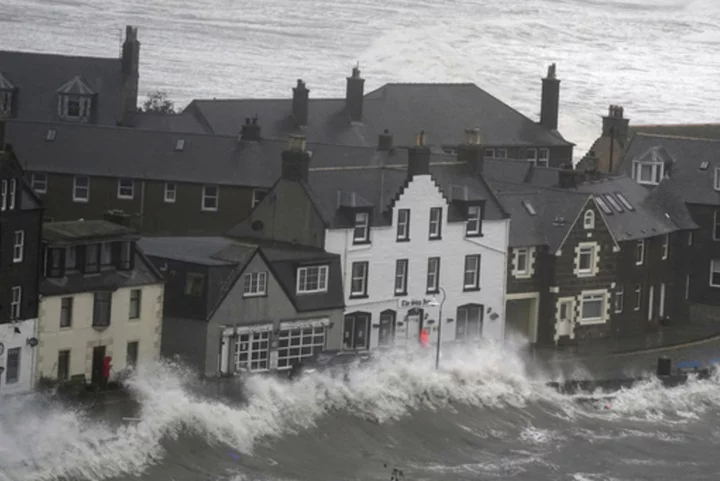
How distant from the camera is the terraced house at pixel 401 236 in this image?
7112cm

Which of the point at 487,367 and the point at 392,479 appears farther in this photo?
the point at 487,367

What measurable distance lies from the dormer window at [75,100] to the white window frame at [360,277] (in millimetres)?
23832

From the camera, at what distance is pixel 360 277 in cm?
7156

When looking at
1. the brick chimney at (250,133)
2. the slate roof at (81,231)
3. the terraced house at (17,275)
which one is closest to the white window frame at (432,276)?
the brick chimney at (250,133)

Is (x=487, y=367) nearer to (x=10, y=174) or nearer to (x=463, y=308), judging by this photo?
(x=463, y=308)

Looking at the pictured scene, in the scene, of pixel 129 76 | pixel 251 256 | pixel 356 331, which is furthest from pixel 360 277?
pixel 129 76

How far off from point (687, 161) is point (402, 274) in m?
18.1

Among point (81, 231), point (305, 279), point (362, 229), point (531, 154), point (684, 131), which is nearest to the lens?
point (81, 231)

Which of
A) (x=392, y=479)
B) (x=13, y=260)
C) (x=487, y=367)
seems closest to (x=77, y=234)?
(x=13, y=260)

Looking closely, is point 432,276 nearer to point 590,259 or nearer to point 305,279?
point 305,279

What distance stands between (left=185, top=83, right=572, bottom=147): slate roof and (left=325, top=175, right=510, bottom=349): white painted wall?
56.3 ft

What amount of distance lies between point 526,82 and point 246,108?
89410mm

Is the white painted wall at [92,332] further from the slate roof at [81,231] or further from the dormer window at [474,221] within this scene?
the dormer window at [474,221]

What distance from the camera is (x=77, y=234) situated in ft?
207
